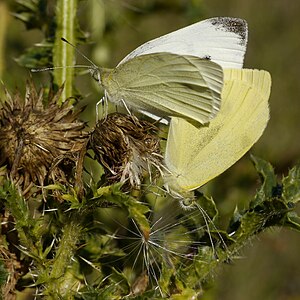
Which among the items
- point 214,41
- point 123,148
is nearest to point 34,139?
point 123,148

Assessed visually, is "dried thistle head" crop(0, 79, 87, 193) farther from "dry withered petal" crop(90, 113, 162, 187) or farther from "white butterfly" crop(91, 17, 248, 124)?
"white butterfly" crop(91, 17, 248, 124)

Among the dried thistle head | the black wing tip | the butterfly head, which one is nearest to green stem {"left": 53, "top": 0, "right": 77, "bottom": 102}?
the butterfly head

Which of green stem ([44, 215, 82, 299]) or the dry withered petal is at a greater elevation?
the dry withered petal

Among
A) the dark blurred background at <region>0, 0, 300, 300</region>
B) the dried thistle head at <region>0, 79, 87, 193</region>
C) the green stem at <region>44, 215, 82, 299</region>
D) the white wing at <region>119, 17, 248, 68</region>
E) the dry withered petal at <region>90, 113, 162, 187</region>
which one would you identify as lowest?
the dark blurred background at <region>0, 0, 300, 300</region>

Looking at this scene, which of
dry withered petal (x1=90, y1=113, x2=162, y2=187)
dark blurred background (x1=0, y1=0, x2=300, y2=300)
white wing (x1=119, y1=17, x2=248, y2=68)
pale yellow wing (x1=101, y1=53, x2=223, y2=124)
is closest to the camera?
dry withered petal (x1=90, y1=113, x2=162, y2=187)

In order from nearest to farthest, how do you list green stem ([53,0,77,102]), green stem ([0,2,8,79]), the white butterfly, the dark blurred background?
1. the white butterfly
2. green stem ([53,0,77,102])
3. green stem ([0,2,8,79])
4. the dark blurred background

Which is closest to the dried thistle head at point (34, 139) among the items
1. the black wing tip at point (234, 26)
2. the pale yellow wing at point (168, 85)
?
the pale yellow wing at point (168, 85)

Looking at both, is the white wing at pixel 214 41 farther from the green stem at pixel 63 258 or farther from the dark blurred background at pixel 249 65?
the dark blurred background at pixel 249 65

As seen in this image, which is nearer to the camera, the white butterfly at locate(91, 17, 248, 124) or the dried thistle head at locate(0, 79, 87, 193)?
the dried thistle head at locate(0, 79, 87, 193)
